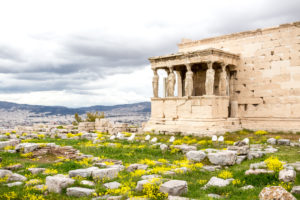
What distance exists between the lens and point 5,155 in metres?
12.7

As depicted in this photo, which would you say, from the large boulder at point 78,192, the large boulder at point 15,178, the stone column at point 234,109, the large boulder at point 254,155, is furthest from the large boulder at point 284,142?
the large boulder at point 15,178

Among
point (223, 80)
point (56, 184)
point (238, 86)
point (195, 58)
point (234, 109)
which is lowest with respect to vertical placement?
point (56, 184)

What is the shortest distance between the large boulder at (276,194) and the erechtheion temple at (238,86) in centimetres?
1274

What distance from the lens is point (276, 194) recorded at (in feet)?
19.5

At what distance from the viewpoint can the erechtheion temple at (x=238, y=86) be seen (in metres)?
19.6

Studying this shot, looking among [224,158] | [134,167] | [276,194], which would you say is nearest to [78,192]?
[134,167]

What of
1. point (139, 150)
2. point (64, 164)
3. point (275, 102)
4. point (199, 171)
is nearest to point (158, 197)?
point (199, 171)

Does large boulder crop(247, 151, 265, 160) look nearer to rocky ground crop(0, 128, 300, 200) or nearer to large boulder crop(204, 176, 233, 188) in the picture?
rocky ground crop(0, 128, 300, 200)

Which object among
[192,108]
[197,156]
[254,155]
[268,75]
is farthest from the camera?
[268,75]

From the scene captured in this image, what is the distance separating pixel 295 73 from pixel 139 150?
38.4ft

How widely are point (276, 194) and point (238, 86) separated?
55.4ft

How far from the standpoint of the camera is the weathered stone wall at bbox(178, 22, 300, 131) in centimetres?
1948

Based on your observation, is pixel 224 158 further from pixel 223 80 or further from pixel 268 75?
pixel 268 75

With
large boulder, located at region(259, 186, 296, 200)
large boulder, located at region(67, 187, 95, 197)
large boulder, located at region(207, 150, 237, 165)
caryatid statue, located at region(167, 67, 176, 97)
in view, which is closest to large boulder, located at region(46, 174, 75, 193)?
large boulder, located at region(67, 187, 95, 197)
